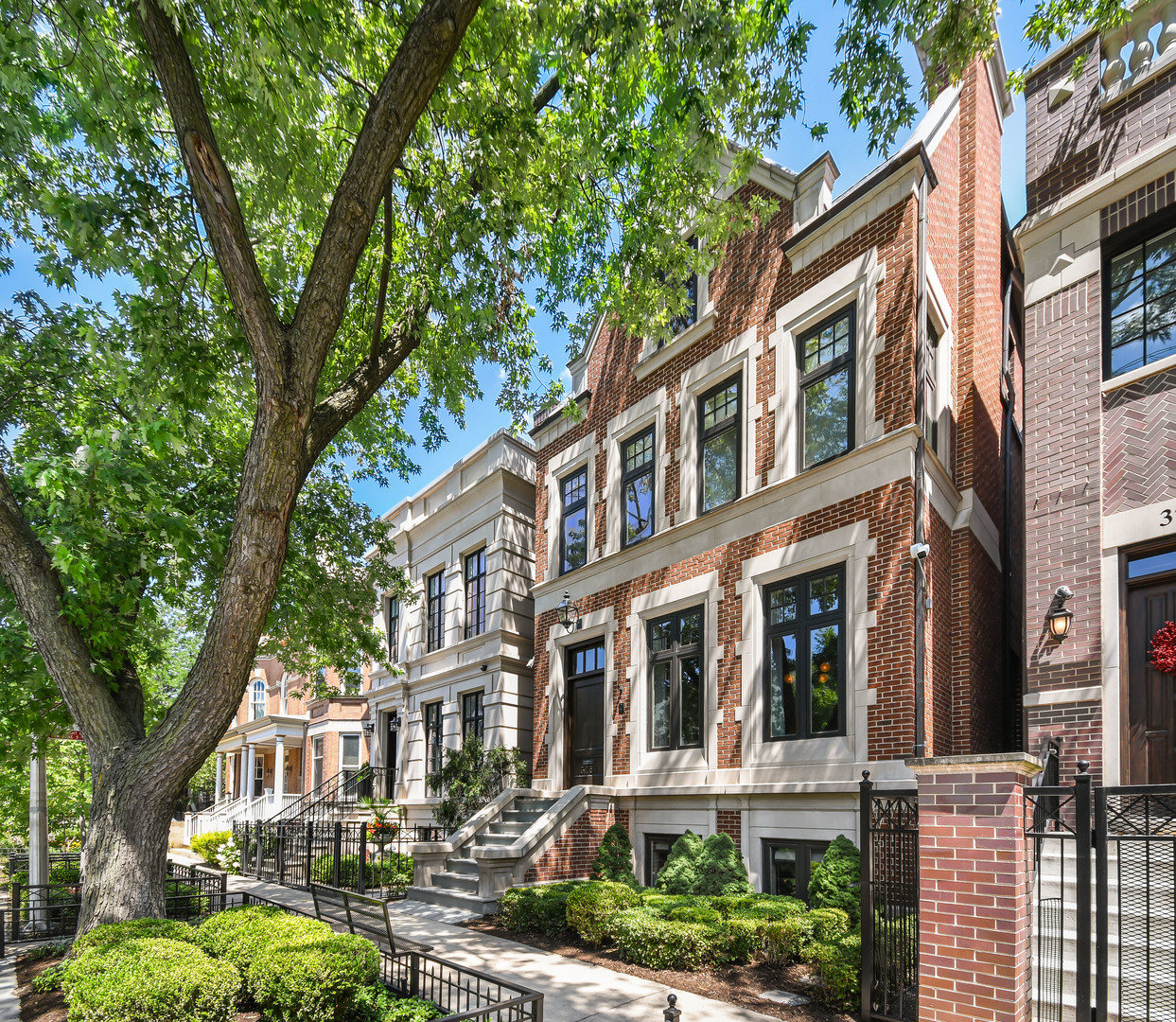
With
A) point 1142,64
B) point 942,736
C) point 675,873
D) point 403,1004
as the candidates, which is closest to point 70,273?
point 403,1004

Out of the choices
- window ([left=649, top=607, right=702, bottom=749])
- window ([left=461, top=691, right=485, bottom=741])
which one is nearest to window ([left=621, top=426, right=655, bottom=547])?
window ([left=649, top=607, right=702, bottom=749])

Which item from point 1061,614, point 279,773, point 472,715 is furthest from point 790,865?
point 279,773

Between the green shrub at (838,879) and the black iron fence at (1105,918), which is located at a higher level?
the black iron fence at (1105,918)

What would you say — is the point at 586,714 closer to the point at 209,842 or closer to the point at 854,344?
the point at 854,344

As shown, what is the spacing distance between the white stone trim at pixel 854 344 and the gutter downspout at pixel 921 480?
1.67 feet

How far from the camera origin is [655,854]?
13.3 m

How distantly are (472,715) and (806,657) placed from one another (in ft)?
34.9

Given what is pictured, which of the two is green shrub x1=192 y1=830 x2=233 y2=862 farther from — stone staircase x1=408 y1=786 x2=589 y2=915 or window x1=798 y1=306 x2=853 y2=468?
window x1=798 y1=306 x2=853 y2=468

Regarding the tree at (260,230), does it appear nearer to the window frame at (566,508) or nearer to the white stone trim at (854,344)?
the white stone trim at (854,344)

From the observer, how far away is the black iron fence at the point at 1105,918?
5488 millimetres

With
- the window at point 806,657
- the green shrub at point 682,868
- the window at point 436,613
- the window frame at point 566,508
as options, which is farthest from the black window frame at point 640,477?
the window at point 436,613

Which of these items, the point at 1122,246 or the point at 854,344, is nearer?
the point at 1122,246

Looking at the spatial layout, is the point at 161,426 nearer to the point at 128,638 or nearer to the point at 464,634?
the point at 128,638

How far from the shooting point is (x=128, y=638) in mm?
9234
